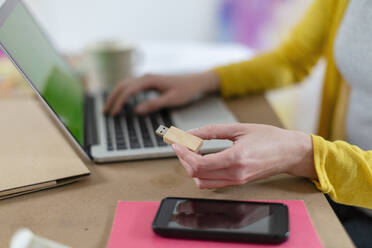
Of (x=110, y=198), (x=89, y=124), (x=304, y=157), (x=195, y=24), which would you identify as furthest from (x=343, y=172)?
(x=195, y=24)

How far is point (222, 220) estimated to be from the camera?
19.4 inches

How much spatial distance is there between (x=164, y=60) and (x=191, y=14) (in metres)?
0.86

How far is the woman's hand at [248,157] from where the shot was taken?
0.53 m

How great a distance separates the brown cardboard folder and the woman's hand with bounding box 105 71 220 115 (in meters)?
0.14

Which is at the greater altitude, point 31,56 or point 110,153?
point 31,56

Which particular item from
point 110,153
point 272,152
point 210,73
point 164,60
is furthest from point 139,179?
point 164,60

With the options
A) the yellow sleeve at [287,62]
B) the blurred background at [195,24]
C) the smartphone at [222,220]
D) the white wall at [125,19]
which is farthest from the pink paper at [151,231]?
the white wall at [125,19]

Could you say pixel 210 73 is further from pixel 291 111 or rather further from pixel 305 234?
pixel 291 111

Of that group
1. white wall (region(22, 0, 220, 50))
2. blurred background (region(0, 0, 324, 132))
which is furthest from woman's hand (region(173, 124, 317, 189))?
white wall (region(22, 0, 220, 50))

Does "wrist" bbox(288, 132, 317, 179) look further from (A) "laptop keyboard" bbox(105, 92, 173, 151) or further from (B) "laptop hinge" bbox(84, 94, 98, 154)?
(B) "laptop hinge" bbox(84, 94, 98, 154)

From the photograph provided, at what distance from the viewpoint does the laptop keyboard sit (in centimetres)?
69

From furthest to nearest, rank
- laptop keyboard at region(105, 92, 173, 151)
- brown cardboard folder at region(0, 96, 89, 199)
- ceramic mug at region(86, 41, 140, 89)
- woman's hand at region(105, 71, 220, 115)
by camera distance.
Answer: ceramic mug at region(86, 41, 140, 89), woman's hand at region(105, 71, 220, 115), laptop keyboard at region(105, 92, 173, 151), brown cardboard folder at region(0, 96, 89, 199)

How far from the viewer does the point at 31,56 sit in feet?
2.20

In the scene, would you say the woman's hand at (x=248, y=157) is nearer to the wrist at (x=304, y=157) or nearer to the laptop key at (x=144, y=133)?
the wrist at (x=304, y=157)
